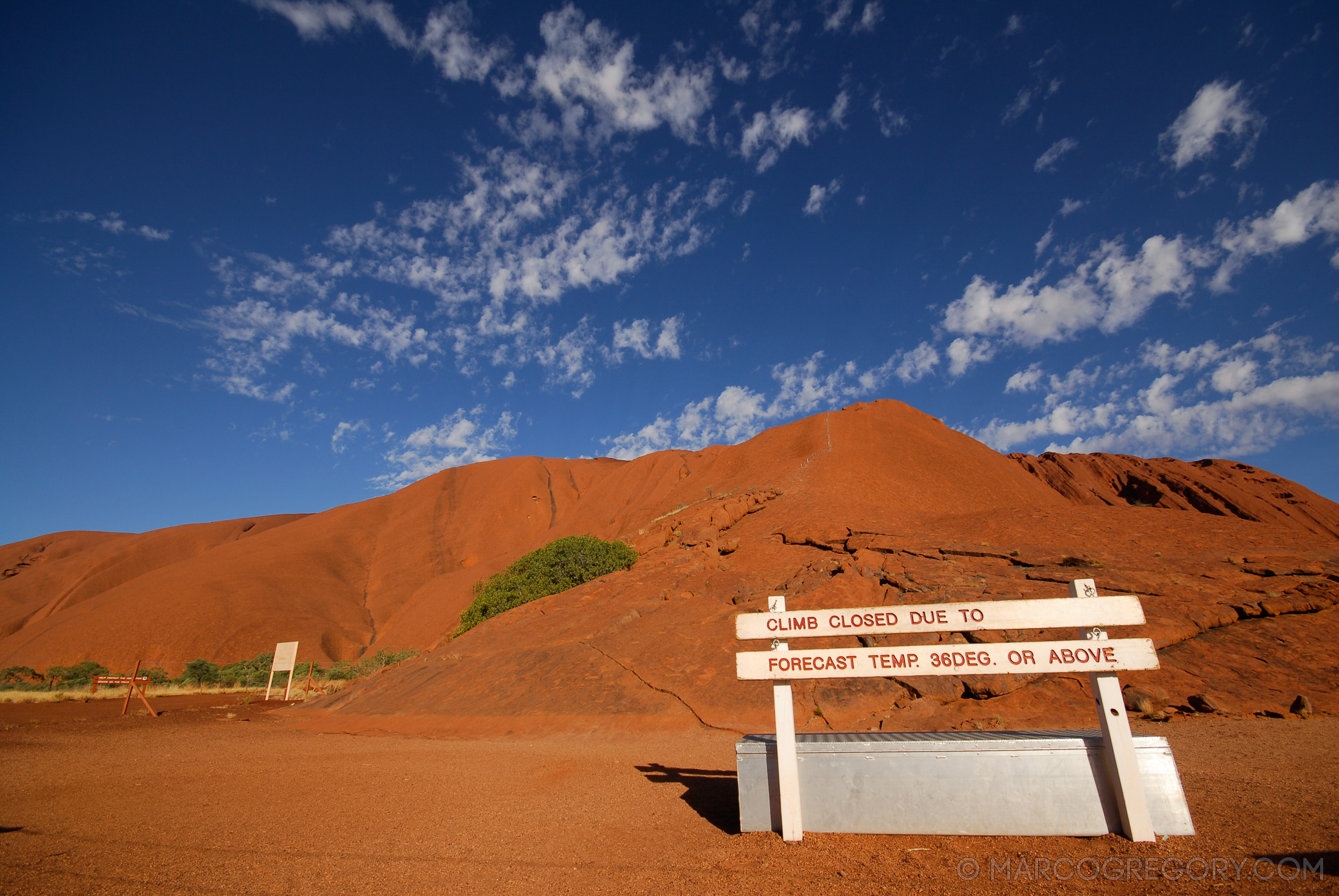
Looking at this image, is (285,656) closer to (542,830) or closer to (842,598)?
(842,598)

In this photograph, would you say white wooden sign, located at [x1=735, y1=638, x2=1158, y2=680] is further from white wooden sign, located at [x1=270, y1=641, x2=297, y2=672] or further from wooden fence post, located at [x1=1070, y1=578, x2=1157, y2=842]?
white wooden sign, located at [x1=270, y1=641, x2=297, y2=672]

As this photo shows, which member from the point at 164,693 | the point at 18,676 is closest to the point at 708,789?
the point at 164,693

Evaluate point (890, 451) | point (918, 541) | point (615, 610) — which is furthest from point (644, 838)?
point (890, 451)

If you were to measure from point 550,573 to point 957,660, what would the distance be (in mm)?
21854

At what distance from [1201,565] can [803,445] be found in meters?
21.6

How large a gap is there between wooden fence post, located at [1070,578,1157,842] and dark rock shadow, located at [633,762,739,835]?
2839 millimetres

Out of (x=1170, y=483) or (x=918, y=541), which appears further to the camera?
(x=1170, y=483)

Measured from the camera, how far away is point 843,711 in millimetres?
10609

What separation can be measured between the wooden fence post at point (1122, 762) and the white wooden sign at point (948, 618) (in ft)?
0.68

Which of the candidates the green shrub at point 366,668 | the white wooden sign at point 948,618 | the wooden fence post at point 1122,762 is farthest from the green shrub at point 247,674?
the wooden fence post at point 1122,762

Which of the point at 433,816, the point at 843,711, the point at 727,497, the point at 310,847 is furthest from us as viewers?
the point at 727,497

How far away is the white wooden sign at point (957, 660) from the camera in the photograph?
4441mm

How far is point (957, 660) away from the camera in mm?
4633

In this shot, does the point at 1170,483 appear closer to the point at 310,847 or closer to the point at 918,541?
the point at 918,541
